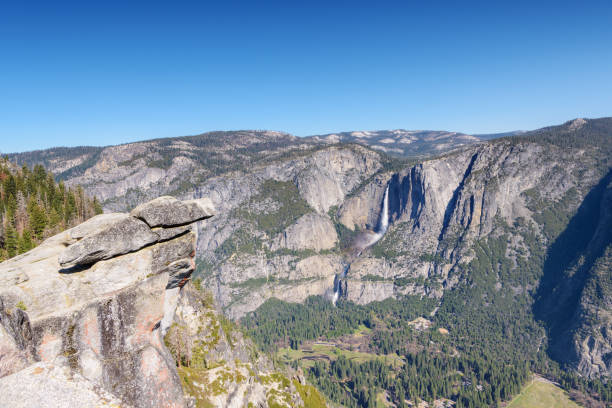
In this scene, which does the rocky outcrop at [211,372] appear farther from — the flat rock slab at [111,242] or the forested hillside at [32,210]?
the forested hillside at [32,210]

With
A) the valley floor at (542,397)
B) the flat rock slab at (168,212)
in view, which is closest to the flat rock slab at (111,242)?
the flat rock slab at (168,212)

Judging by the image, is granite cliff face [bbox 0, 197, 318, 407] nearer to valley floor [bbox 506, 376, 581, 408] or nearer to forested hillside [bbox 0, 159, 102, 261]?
forested hillside [bbox 0, 159, 102, 261]

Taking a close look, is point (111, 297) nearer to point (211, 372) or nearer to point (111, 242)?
point (111, 242)

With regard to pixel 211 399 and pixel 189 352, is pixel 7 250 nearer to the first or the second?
pixel 189 352

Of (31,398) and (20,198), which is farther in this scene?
(20,198)

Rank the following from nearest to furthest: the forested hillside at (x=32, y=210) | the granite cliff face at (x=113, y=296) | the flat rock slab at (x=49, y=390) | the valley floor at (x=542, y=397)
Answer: the flat rock slab at (x=49, y=390) < the granite cliff face at (x=113, y=296) < the forested hillside at (x=32, y=210) < the valley floor at (x=542, y=397)

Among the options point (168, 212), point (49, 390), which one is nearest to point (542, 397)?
point (168, 212)

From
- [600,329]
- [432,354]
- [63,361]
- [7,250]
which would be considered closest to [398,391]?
[432,354]
